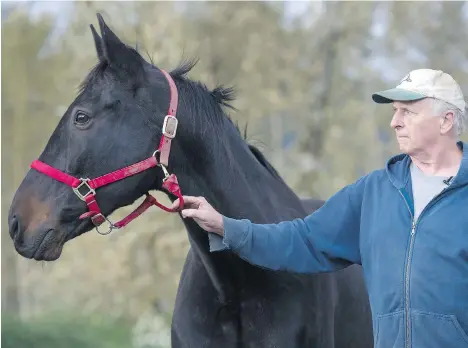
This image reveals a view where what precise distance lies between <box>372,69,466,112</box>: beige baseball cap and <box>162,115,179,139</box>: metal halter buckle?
3.26 feet

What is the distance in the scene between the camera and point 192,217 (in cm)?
306

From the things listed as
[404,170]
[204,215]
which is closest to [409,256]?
[404,170]

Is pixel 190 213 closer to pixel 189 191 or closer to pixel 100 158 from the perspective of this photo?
pixel 189 191

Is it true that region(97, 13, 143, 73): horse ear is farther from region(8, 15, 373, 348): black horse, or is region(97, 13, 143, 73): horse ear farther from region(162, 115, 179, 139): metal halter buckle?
region(162, 115, 179, 139): metal halter buckle

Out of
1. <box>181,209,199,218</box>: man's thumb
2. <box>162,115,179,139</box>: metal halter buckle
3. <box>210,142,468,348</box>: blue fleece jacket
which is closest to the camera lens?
<box>210,142,468,348</box>: blue fleece jacket

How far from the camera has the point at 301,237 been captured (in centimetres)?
316

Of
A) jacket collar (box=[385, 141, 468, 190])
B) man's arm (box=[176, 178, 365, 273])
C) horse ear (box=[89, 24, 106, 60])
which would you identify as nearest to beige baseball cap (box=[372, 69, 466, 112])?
jacket collar (box=[385, 141, 468, 190])

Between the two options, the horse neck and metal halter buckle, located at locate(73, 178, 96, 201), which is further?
the horse neck

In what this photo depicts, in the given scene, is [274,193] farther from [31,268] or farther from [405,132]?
[31,268]

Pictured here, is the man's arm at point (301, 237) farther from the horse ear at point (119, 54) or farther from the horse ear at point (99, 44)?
the horse ear at point (99, 44)

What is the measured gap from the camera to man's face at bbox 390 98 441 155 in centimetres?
273

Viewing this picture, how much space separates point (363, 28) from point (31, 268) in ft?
22.2

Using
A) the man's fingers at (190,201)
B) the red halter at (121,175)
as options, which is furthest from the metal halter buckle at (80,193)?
the man's fingers at (190,201)

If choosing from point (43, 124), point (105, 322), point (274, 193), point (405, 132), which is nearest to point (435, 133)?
point (405, 132)
